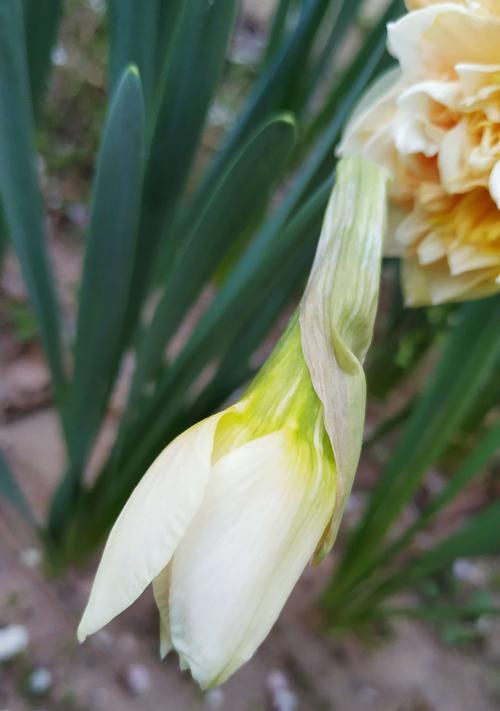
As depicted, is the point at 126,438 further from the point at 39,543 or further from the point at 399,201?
the point at 399,201

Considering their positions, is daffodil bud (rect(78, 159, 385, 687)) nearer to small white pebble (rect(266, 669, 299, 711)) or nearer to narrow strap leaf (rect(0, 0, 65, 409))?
narrow strap leaf (rect(0, 0, 65, 409))

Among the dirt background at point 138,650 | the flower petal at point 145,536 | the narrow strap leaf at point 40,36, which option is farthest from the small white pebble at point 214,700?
the narrow strap leaf at point 40,36

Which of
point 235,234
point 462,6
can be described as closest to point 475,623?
point 235,234

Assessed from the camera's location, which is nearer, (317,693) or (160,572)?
(160,572)

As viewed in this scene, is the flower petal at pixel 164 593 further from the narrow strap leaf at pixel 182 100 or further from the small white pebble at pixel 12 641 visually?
the small white pebble at pixel 12 641

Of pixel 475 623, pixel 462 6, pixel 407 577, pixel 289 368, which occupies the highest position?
pixel 462 6

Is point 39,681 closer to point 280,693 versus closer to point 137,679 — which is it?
point 137,679

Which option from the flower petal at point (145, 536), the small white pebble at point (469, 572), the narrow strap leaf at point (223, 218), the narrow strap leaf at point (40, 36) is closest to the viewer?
the flower petal at point (145, 536)
